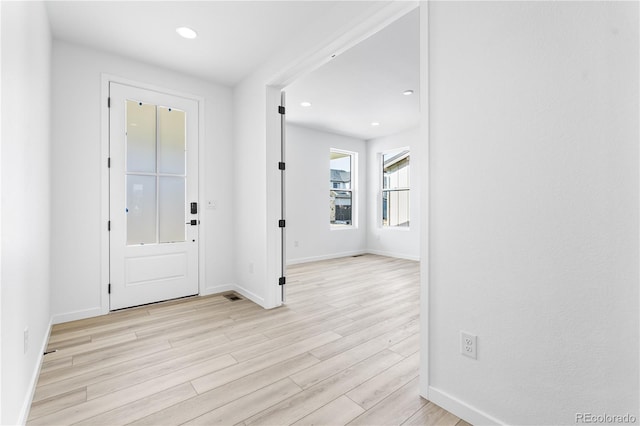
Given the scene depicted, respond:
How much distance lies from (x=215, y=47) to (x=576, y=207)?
3.13 metres

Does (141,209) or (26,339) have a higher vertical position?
(141,209)

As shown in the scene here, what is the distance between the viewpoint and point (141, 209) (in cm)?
321

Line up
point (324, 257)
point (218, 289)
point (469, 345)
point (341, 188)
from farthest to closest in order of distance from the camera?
point (341, 188)
point (324, 257)
point (218, 289)
point (469, 345)

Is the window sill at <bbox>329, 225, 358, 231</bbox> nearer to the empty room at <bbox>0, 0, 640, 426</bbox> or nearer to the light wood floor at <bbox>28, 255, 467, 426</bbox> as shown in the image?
the empty room at <bbox>0, 0, 640, 426</bbox>

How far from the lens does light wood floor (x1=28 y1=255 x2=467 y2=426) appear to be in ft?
5.05

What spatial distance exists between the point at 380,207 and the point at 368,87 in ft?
11.2

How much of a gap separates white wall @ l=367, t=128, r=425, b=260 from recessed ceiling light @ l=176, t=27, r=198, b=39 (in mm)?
4377

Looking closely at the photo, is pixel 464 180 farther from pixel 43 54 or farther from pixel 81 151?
pixel 81 151

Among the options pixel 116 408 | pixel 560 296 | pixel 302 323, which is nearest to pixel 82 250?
pixel 116 408

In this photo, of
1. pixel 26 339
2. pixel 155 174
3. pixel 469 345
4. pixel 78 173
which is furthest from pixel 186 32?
pixel 469 345

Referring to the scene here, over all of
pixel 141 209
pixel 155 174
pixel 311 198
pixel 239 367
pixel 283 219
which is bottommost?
pixel 239 367

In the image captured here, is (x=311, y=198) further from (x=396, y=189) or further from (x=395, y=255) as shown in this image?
(x=395, y=255)

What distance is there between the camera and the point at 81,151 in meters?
2.85

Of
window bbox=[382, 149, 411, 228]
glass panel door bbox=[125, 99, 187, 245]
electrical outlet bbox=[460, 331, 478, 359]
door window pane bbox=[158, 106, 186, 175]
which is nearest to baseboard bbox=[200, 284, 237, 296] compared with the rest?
glass panel door bbox=[125, 99, 187, 245]
